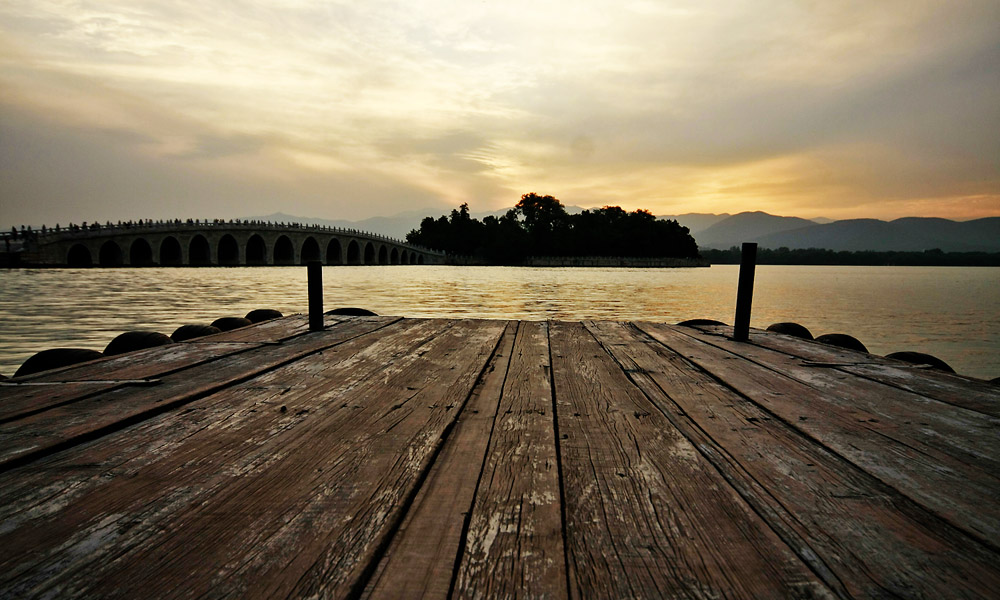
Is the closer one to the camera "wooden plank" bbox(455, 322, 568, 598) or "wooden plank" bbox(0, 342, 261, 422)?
"wooden plank" bbox(455, 322, 568, 598)

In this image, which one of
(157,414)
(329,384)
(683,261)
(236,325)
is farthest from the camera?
(683,261)

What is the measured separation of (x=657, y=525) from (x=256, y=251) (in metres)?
96.4

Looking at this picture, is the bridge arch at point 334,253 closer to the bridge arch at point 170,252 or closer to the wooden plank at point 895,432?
the bridge arch at point 170,252

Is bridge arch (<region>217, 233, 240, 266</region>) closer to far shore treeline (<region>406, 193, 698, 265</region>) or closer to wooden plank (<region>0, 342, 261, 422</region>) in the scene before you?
far shore treeline (<region>406, 193, 698, 265</region>)

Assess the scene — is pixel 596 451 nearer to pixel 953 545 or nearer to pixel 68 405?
pixel 953 545

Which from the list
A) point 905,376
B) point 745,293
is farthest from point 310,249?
point 905,376

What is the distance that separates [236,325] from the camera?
567cm

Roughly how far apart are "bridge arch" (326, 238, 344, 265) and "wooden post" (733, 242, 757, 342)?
9552 cm

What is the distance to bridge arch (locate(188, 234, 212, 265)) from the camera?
255 ft

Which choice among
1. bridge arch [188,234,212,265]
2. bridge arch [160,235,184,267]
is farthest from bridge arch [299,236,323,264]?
bridge arch [160,235,184,267]

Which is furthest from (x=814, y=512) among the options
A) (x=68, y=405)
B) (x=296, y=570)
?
(x=68, y=405)

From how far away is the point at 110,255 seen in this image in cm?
7025

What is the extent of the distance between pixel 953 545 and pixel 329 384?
2.58 meters

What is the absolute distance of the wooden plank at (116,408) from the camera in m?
1.79
